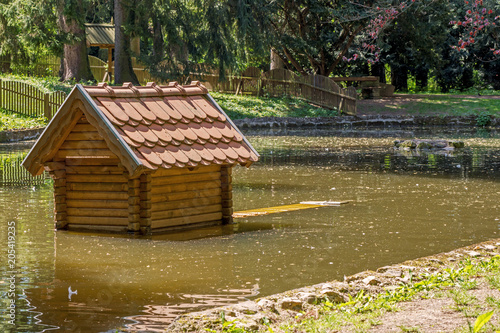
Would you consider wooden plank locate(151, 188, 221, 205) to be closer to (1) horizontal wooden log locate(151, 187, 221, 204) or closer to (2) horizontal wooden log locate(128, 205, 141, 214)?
(1) horizontal wooden log locate(151, 187, 221, 204)

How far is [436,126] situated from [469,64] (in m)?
16.9

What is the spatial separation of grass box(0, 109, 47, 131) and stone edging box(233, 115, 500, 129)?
11.1 m

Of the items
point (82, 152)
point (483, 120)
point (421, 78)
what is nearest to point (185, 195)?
point (82, 152)

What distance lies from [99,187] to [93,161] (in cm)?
41

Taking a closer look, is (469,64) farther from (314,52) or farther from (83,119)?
(83,119)

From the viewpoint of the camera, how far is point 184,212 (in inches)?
447

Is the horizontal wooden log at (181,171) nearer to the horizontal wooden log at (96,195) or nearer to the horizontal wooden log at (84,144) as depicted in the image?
the horizontal wooden log at (96,195)

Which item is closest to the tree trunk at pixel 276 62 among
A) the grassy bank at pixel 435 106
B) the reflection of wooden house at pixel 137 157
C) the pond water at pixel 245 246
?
the grassy bank at pixel 435 106

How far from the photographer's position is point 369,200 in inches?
554

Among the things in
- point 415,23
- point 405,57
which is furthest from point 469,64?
point 415,23

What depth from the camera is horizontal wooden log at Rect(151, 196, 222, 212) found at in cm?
1100

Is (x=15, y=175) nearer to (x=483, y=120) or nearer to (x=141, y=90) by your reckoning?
(x=141, y=90)

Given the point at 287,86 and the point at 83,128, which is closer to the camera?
the point at 83,128

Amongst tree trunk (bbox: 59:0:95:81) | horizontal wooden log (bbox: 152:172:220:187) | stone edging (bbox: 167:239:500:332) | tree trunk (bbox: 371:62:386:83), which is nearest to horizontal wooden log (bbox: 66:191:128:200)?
horizontal wooden log (bbox: 152:172:220:187)
